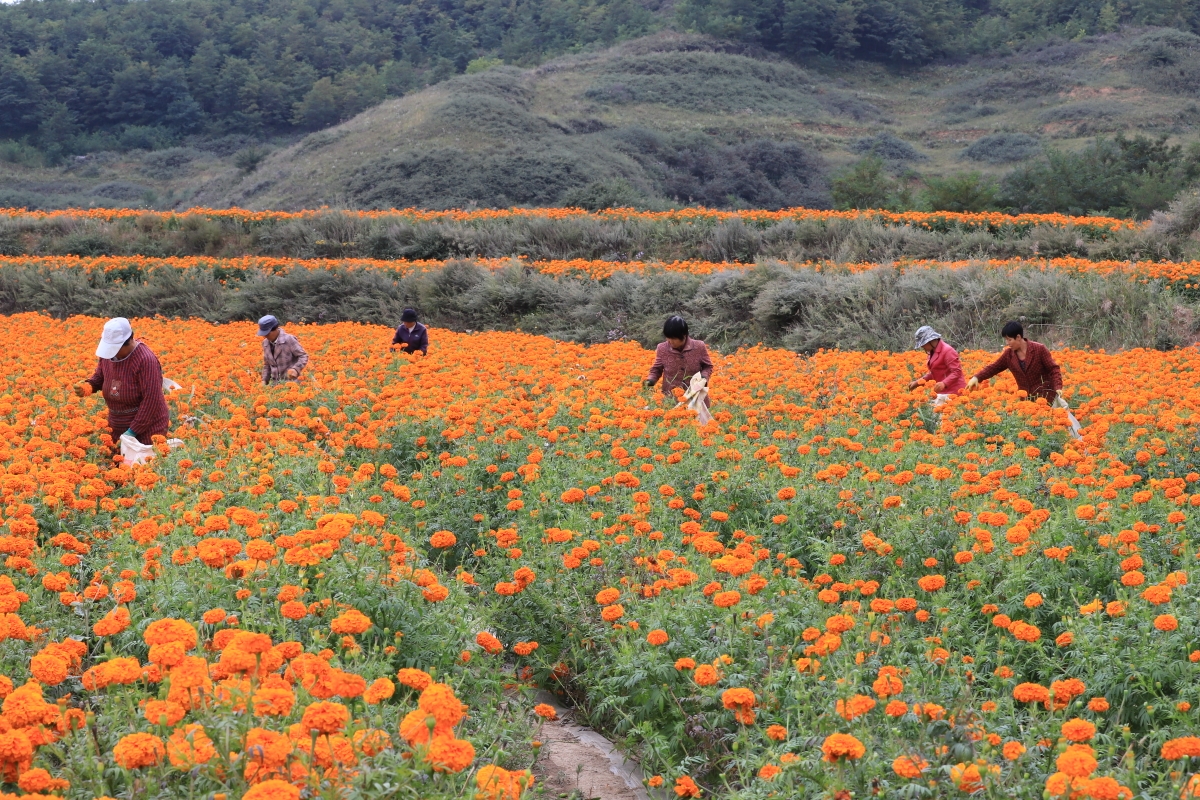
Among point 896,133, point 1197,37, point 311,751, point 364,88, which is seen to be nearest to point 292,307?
point 311,751

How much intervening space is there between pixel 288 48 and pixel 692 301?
2777 inches

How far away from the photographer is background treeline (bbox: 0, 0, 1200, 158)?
7212cm

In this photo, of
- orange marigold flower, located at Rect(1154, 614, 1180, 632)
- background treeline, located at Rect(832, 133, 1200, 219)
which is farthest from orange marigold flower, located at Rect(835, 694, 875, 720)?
background treeline, located at Rect(832, 133, 1200, 219)

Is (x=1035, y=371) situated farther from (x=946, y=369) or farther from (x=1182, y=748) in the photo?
(x=1182, y=748)

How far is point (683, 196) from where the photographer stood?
5084 cm

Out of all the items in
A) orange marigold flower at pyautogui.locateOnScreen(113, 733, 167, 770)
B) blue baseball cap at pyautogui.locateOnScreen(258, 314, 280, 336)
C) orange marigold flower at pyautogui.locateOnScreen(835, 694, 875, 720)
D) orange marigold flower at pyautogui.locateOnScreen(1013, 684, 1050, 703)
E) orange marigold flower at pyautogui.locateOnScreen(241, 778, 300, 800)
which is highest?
orange marigold flower at pyautogui.locateOnScreen(241, 778, 300, 800)

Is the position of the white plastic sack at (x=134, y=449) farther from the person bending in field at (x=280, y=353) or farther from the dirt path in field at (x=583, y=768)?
the dirt path in field at (x=583, y=768)

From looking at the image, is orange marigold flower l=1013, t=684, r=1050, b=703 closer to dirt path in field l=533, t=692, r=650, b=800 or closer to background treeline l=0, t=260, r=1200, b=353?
dirt path in field l=533, t=692, r=650, b=800

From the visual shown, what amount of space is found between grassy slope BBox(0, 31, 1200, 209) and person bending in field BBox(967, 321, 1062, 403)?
34.1 m

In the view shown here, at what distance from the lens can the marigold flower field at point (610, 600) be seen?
10.8 ft

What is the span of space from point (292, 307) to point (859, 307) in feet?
36.6

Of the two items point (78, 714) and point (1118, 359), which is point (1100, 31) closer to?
point (1118, 359)

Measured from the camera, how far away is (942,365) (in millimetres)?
9789

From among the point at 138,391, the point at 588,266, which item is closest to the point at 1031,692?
the point at 138,391
